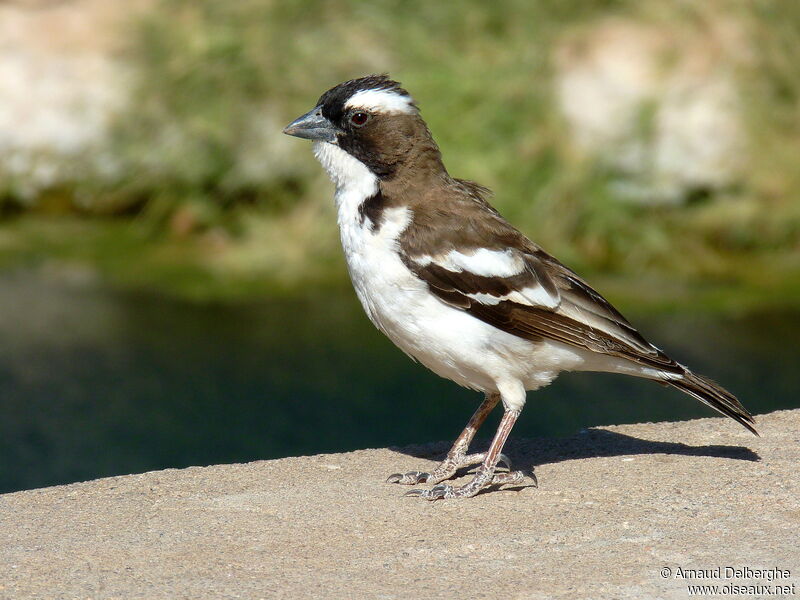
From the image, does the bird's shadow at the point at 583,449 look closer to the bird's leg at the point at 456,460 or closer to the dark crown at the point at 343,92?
the bird's leg at the point at 456,460

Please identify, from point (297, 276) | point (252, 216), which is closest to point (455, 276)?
point (297, 276)

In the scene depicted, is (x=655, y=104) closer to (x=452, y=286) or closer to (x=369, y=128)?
(x=369, y=128)

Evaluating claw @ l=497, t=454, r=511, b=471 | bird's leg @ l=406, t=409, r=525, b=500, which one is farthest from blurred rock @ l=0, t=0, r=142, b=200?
Answer: bird's leg @ l=406, t=409, r=525, b=500

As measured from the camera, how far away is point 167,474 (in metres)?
5.66

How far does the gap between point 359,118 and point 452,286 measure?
98 centimetres

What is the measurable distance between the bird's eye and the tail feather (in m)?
1.89

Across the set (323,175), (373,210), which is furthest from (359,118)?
(323,175)

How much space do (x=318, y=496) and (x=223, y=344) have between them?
4.82m

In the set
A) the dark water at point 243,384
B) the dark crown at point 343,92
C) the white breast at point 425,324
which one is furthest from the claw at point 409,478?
the dark water at point 243,384

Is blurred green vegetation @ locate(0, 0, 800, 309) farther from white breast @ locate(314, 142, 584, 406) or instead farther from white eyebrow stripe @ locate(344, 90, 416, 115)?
white breast @ locate(314, 142, 584, 406)

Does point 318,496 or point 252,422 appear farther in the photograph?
point 252,422

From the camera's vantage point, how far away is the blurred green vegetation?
37.2ft

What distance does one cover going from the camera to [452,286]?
17.5 ft

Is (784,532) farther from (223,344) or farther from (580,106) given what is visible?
(580,106)
